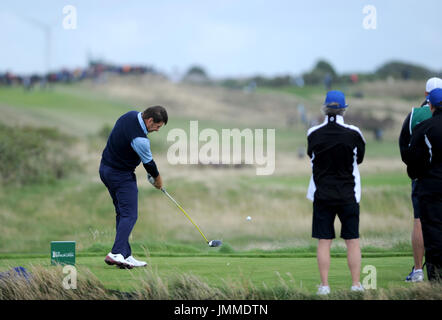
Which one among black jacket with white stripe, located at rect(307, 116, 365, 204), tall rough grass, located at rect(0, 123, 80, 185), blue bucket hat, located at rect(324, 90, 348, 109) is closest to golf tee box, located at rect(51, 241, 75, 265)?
black jacket with white stripe, located at rect(307, 116, 365, 204)

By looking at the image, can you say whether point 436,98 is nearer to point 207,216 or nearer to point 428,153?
point 428,153

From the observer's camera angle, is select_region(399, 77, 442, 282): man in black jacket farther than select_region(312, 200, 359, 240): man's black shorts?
Yes

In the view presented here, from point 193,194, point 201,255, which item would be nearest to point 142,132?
point 201,255

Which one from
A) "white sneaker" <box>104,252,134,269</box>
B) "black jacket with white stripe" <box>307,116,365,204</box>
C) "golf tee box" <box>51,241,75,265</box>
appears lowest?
"white sneaker" <box>104,252,134,269</box>

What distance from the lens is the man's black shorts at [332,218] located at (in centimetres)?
744

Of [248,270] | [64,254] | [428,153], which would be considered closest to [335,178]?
[428,153]

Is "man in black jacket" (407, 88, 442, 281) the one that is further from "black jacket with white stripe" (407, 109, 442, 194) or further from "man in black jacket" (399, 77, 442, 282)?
"man in black jacket" (399, 77, 442, 282)

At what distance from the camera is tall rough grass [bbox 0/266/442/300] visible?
24.0 feet

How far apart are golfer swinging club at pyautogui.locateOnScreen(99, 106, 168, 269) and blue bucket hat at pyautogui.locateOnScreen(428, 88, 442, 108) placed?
11.0ft

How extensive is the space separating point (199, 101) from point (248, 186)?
5150 cm

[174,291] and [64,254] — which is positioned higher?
[64,254]

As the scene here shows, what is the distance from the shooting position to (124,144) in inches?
368

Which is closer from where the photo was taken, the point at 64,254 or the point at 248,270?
the point at 64,254

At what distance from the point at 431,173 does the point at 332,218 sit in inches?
52.2
